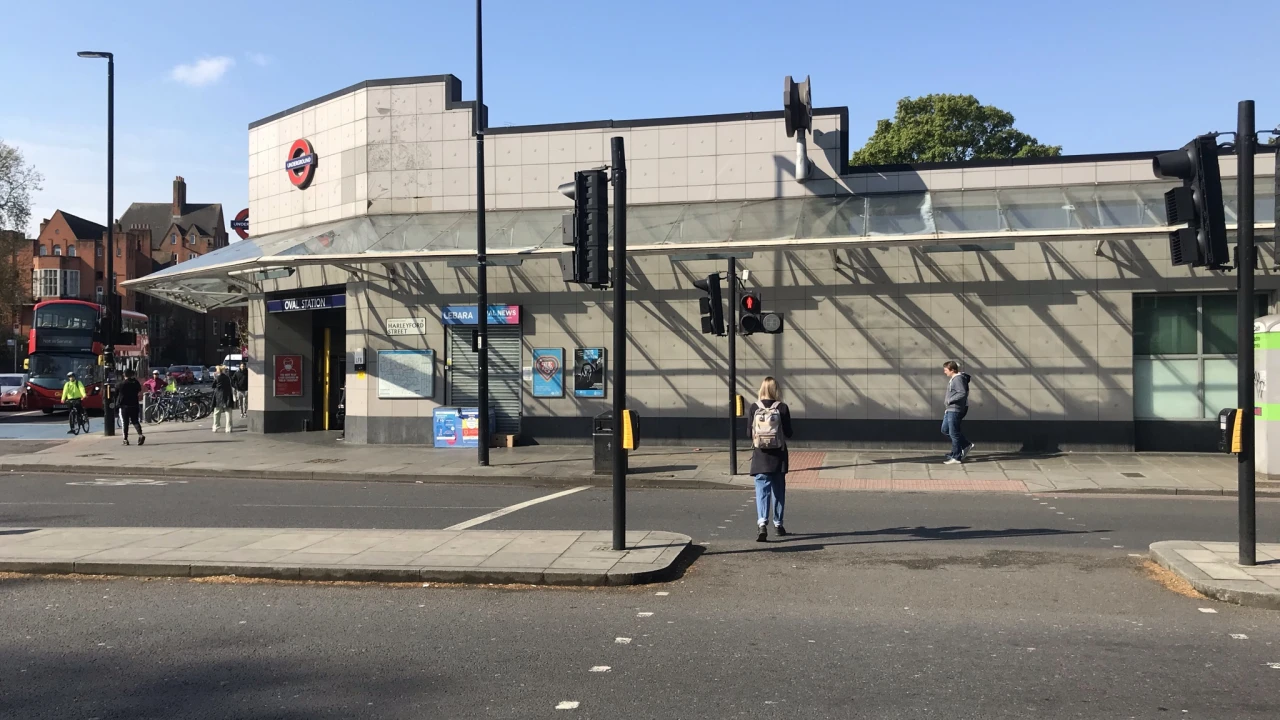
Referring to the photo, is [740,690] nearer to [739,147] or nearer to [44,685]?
[44,685]

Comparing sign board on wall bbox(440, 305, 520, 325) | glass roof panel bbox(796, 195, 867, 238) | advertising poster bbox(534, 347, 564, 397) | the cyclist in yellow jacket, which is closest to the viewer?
glass roof panel bbox(796, 195, 867, 238)

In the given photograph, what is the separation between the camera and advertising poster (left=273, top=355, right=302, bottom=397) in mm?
24234

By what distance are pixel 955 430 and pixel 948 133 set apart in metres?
31.0

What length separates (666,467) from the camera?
17344 mm

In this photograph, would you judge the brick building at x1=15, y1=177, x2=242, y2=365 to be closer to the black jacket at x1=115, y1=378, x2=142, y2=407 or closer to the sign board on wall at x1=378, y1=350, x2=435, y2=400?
the black jacket at x1=115, y1=378, x2=142, y2=407

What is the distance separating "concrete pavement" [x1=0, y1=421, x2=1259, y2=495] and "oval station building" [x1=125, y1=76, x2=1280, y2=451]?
3.26ft

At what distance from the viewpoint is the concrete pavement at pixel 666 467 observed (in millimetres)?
15258

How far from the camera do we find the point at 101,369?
94.3 feet

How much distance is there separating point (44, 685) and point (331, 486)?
34.3ft

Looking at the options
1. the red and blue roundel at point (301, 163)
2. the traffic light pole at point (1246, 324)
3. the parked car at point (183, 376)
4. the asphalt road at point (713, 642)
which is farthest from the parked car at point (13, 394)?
the traffic light pole at point (1246, 324)

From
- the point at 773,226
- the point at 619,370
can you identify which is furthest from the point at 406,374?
the point at 619,370

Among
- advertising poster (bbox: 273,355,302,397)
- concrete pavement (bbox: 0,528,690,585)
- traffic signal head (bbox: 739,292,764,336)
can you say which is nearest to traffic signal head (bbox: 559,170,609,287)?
concrete pavement (bbox: 0,528,690,585)

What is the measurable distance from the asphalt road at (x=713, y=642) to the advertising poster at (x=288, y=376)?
1625 centimetres

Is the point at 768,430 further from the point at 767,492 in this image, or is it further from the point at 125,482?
the point at 125,482
